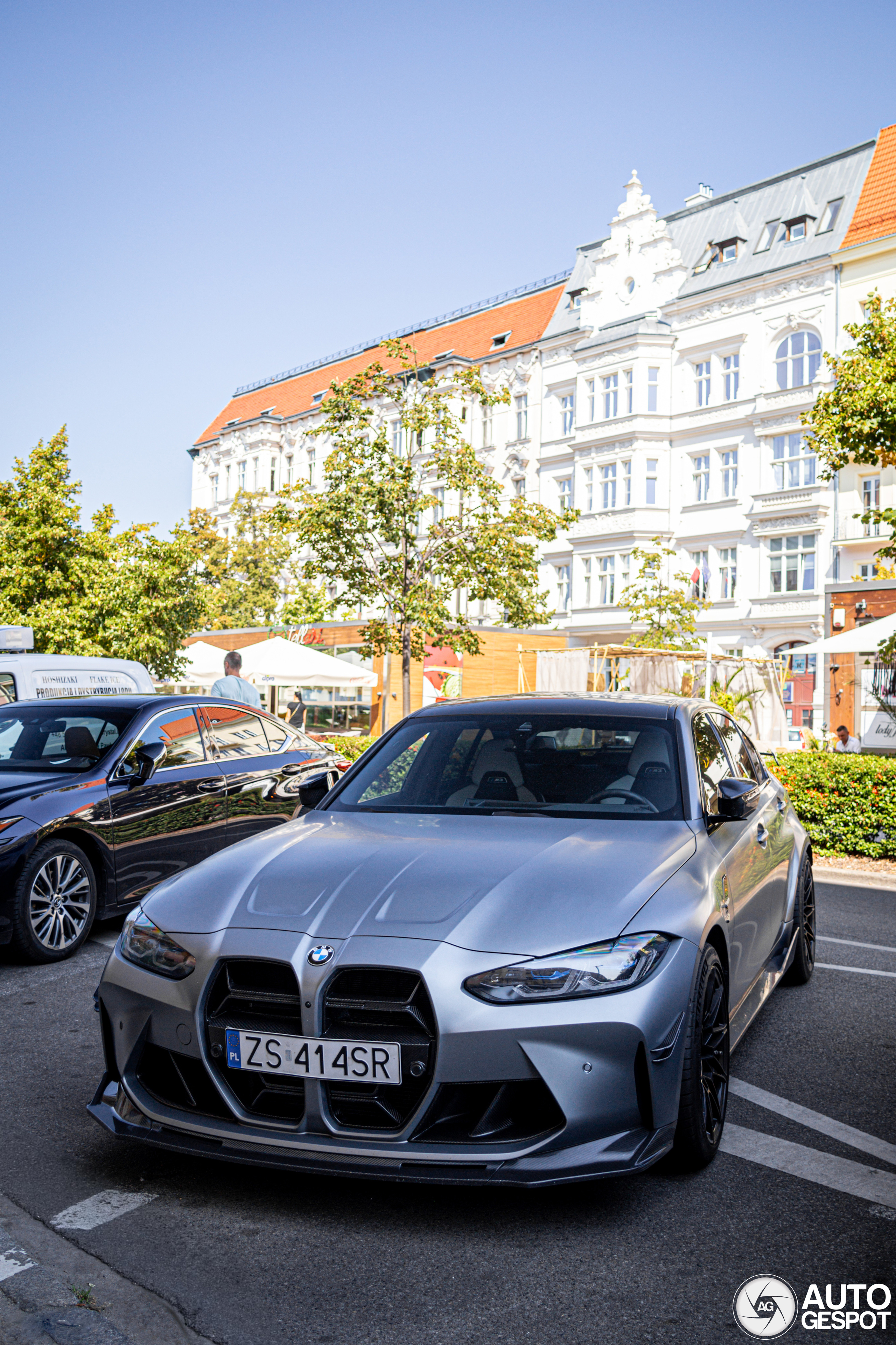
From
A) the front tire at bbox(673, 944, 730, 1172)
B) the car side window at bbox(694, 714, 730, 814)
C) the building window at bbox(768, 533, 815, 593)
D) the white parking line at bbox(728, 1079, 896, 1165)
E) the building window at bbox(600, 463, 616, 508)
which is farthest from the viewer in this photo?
the building window at bbox(600, 463, 616, 508)

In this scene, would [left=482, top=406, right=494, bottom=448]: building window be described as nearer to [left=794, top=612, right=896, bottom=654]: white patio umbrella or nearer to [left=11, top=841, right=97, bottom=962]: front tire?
[left=794, top=612, right=896, bottom=654]: white patio umbrella

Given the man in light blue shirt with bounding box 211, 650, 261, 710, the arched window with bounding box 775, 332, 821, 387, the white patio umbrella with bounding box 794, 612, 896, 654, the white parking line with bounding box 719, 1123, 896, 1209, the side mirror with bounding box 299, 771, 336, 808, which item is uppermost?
the arched window with bounding box 775, 332, 821, 387

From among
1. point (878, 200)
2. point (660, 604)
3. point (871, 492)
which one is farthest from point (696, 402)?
point (660, 604)

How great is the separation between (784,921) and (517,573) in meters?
16.5

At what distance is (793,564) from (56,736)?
33802 millimetres

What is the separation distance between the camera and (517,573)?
21.6 meters

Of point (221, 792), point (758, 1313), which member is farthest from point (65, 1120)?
point (221, 792)

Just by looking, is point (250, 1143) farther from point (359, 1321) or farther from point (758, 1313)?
point (758, 1313)

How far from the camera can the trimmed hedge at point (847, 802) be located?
1129 cm

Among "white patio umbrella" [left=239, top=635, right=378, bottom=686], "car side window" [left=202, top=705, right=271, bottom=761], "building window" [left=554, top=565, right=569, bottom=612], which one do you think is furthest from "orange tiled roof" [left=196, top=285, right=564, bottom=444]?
"car side window" [left=202, top=705, right=271, bottom=761]

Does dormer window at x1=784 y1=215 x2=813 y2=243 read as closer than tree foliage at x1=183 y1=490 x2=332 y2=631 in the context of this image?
Yes

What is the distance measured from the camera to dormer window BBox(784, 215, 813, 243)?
3950cm

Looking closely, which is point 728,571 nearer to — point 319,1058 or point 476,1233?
point 476,1233

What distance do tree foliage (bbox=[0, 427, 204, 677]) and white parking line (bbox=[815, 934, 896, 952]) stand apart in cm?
2141
